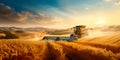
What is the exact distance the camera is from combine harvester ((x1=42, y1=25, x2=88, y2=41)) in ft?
30.9

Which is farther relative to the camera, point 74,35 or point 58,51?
point 74,35

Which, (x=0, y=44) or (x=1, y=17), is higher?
(x=1, y=17)

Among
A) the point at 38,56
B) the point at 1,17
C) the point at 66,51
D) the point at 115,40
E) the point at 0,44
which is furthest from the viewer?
the point at 1,17

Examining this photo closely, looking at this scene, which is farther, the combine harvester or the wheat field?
the combine harvester

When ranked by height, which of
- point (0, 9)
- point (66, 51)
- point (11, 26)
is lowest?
point (66, 51)

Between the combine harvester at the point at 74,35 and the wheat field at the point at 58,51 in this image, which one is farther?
the combine harvester at the point at 74,35

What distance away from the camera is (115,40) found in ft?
26.2

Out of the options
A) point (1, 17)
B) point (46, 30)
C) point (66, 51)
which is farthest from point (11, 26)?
point (66, 51)

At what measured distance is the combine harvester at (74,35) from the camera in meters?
9.43

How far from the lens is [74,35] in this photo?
966 centimetres

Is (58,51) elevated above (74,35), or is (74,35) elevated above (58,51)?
(74,35)

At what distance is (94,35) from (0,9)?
337 centimetres

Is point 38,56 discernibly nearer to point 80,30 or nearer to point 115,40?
point 115,40

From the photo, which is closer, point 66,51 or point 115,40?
point 66,51
